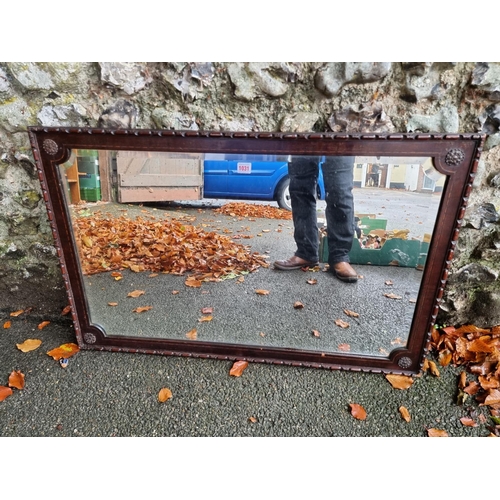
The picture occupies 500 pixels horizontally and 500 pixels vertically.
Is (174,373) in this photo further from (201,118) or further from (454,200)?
(454,200)

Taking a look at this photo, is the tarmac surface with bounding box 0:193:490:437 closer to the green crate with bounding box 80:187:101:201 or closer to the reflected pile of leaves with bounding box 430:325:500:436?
the reflected pile of leaves with bounding box 430:325:500:436

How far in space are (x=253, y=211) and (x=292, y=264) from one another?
1.07 ft

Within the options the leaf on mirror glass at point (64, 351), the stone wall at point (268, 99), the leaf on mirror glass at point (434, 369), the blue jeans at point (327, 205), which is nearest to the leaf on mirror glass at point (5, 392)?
the leaf on mirror glass at point (64, 351)

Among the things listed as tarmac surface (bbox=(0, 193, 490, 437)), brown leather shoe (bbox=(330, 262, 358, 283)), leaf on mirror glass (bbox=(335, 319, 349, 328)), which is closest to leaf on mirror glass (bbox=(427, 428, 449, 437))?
tarmac surface (bbox=(0, 193, 490, 437))

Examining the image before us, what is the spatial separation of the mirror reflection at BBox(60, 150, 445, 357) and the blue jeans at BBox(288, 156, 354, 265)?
3 centimetres

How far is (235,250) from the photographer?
1669 mm

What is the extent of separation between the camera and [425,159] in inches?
53.2

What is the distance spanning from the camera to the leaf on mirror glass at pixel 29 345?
6.09 feet

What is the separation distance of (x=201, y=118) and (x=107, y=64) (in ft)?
1.57

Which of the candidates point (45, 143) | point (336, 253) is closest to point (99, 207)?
point (45, 143)

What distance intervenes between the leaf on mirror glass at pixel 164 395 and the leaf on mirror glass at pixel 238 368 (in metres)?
0.32

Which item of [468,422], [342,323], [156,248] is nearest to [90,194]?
[156,248]

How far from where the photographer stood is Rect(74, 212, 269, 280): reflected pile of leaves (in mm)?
1634

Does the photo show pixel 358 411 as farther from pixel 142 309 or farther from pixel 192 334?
pixel 142 309
